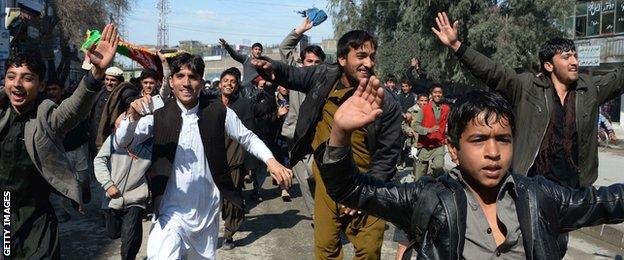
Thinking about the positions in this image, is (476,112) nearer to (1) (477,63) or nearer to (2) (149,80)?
(1) (477,63)

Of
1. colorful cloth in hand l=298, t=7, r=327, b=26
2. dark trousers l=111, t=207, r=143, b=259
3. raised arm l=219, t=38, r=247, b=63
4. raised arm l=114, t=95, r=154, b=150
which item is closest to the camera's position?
raised arm l=114, t=95, r=154, b=150

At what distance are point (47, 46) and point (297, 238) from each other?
26.9 m

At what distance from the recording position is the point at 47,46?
29656mm

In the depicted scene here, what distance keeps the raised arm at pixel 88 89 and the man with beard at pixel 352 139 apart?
1.21 meters

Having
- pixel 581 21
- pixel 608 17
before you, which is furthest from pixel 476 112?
pixel 581 21

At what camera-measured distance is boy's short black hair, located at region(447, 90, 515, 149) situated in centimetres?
207

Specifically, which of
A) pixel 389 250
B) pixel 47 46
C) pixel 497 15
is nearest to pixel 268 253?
pixel 389 250

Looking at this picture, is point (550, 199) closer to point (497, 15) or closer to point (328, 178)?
point (328, 178)

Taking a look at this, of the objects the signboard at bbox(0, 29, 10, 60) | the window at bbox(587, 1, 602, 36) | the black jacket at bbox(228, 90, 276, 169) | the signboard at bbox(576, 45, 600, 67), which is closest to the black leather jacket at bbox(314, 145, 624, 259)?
the black jacket at bbox(228, 90, 276, 169)

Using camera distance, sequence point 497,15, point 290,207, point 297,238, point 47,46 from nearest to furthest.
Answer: point 297,238, point 290,207, point 497,15, point 47,46

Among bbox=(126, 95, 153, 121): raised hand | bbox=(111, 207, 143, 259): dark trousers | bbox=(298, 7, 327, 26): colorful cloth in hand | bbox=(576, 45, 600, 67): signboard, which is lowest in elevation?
bbox=(111, 207, 143, 259): dark trousers

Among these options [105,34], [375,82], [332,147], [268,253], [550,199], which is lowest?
[268,253]

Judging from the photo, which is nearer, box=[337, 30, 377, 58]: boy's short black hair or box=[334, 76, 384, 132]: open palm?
box=[334, 76, 384, 132]: open palm

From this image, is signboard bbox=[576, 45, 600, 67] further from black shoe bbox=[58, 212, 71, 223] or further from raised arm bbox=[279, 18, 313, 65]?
black shoe bbox=[58, 212, 71, 223]
